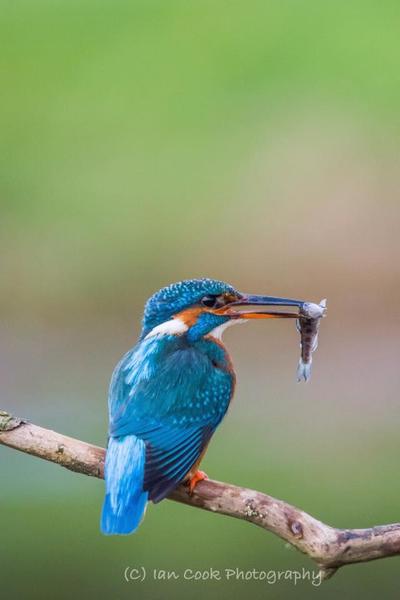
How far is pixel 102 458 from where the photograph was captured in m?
3.92

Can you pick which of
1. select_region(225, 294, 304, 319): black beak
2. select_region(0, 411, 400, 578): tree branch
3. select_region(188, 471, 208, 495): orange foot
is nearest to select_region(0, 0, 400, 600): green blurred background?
select_region(225, 294, 304, 319): black beak

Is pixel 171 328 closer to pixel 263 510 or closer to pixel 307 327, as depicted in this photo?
pixel 307 327

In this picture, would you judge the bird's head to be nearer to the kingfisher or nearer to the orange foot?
the kingfisher

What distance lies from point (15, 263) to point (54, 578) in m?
3.07

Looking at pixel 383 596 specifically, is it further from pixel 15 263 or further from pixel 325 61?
pixel 325 61

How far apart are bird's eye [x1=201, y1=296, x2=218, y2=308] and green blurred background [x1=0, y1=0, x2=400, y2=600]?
230 cm

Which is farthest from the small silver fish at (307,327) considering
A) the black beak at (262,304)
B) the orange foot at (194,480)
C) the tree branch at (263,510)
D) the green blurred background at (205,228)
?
the green blurred background at (205,228)

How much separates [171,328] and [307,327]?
394 mm

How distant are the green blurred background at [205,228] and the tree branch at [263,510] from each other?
2.59 meters

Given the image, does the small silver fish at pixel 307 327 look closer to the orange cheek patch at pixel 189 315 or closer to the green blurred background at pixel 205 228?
the orange cheek patch at pixel 189 315

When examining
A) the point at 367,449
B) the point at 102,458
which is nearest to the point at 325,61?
the point at 367,449

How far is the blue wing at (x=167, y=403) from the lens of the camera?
392 centimetres

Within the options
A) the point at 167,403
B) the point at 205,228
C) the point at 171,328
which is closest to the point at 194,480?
the point at 167,403

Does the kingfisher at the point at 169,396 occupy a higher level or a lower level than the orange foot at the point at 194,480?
higher
